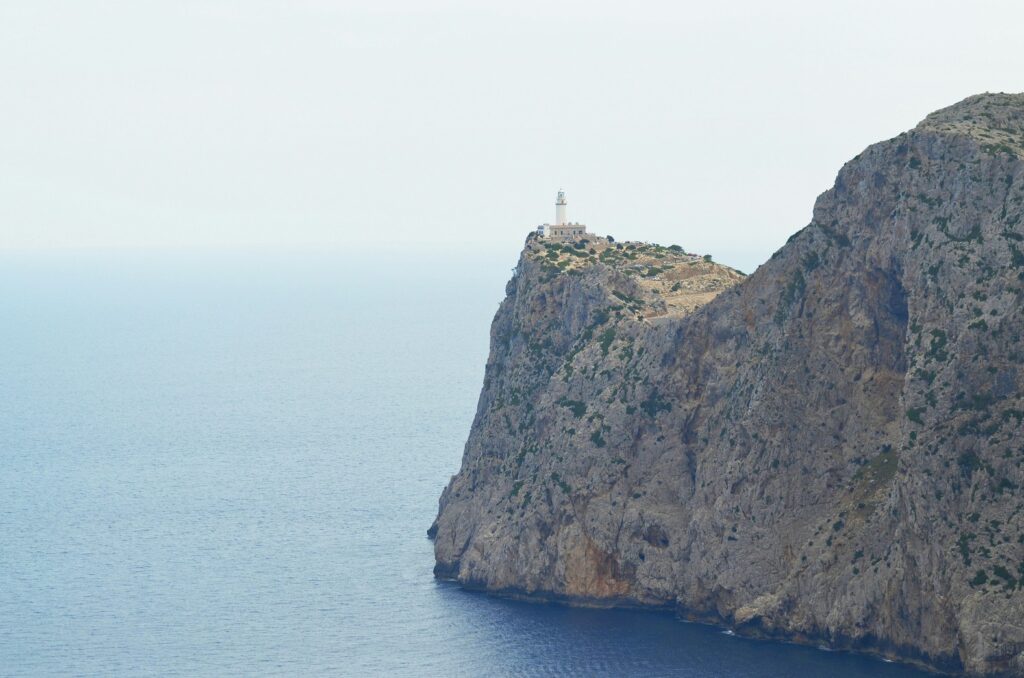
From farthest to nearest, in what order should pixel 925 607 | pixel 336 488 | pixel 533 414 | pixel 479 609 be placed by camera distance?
pixel 336 488 < pixel 533 414 < pixel 479 609 < pixel 925 607

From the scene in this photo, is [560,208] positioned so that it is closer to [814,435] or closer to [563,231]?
[563,231]

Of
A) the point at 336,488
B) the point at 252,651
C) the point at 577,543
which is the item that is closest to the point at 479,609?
the point at 577,543

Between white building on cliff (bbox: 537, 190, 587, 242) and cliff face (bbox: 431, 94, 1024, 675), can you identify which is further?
white building on cliff (bbox: 537, 190, 587, 242)

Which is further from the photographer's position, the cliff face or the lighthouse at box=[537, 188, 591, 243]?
the lighthouse at box=[537, 188, 591, 243]

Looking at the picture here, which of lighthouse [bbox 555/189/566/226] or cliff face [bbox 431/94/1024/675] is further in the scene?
lighthouse [bbox 555/189/566/226]

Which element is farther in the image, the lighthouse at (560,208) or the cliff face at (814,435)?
the lighthouse at (560,208)

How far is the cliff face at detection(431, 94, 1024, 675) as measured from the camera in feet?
400

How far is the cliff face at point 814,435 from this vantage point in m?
122

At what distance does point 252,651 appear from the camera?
13288 cm

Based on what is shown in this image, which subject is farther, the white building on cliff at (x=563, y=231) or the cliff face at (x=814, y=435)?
the white building on cliff at (x=563, y=231)

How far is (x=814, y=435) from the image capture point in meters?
136

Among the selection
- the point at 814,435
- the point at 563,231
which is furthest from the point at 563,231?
the point at 814,435

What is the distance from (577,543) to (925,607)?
1183 inches

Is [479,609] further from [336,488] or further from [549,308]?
[336,488]
